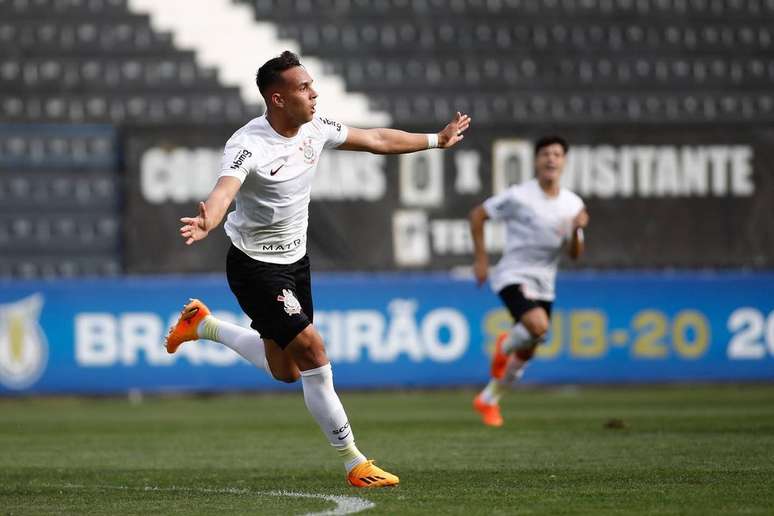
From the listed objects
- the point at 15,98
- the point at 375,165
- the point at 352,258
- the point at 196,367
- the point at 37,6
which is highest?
the point at 37,6

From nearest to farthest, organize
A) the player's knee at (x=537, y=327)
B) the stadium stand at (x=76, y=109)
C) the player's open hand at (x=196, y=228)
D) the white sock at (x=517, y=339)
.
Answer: the player's open hand at (x=196, y=228) → the player's knee at (x=537, y=327) → the white sock at (x=517, y=339) → the stadium stand at (x=76, y=109)

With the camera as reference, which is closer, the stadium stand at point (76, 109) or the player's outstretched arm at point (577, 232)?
the player's outstretched arm at point (577, 232)

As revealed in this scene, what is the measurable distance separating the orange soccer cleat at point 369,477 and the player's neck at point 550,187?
513 cm

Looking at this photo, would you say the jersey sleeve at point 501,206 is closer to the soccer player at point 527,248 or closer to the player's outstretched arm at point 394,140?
the soccer player at point 527,248

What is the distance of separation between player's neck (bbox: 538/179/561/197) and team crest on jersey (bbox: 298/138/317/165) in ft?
15.8

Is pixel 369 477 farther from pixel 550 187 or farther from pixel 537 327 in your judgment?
pixel 550 187

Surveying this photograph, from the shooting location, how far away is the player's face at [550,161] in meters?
11.3

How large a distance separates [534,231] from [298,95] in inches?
204

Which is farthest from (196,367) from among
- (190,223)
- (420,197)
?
(190,223)

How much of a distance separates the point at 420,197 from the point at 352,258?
3.32ft

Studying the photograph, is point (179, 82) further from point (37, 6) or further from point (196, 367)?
point (196, 367)

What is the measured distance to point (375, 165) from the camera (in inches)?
627

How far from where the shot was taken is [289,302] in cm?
692

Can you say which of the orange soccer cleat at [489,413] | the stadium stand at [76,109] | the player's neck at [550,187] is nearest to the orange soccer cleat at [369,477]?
the orange soccer cleat at [489,413]
